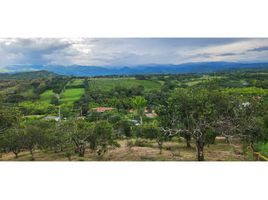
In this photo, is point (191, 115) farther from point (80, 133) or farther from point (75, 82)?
point (75, 82)

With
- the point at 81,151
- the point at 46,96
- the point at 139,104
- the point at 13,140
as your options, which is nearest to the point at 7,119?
the point at 13,140

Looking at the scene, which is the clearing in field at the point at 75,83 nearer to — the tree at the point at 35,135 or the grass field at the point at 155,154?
the tree at the point at 35,135

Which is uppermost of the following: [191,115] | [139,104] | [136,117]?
[139,104]
